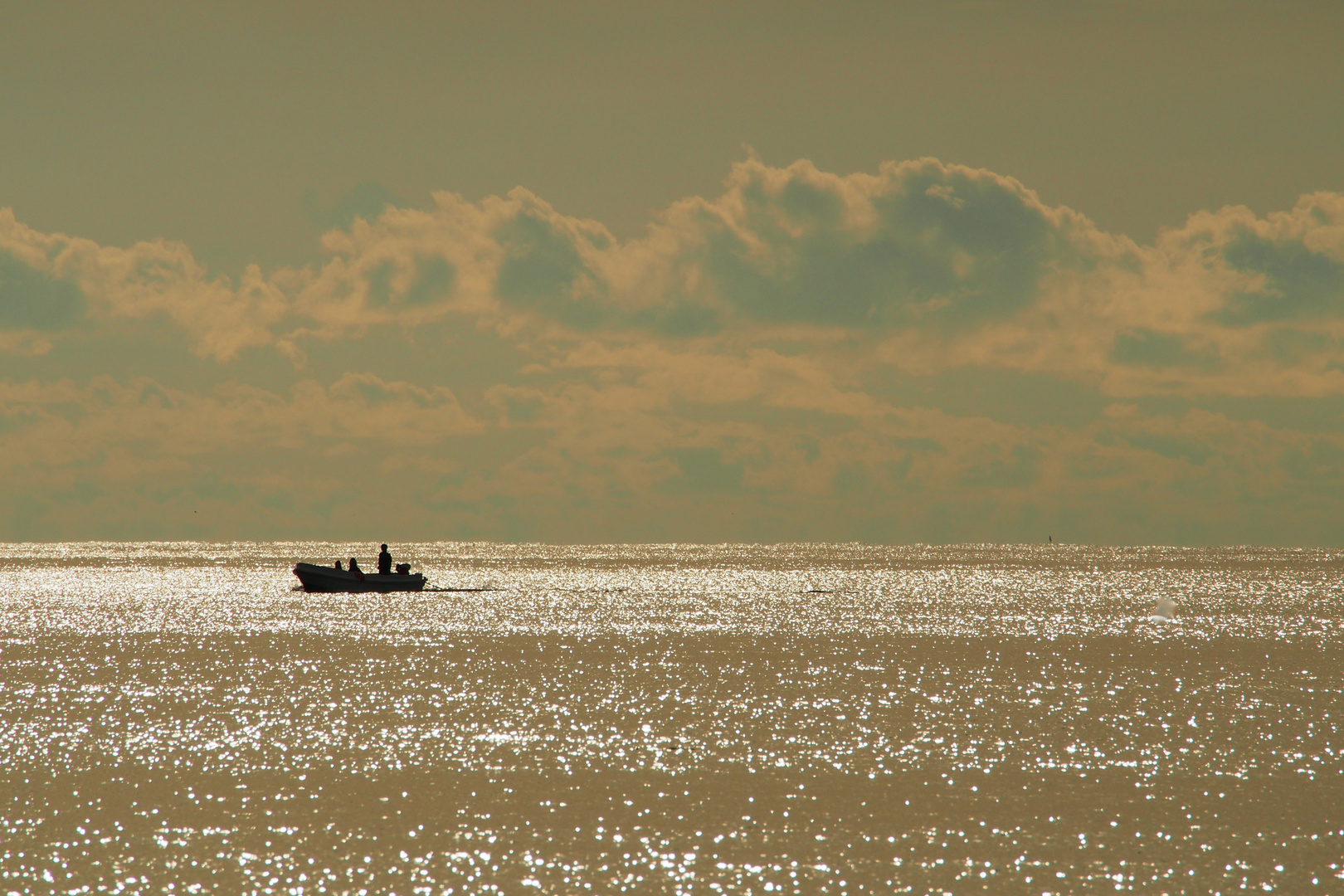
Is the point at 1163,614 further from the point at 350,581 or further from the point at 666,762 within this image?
the point at 666,762

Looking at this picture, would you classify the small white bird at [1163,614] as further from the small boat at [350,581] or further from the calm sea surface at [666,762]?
the small boat at [350,581]

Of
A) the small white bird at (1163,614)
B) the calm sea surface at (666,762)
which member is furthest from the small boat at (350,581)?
the small white bird at (1163,614)

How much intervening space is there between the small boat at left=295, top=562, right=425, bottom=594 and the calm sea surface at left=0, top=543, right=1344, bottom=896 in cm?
2895

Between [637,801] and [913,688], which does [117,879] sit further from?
[913,688]

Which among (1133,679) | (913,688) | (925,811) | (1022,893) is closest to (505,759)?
(925,811)

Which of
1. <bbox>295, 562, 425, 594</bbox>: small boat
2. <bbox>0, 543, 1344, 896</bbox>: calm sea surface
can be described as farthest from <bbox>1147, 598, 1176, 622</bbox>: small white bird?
<bbox>295, 562, 425, 594</bbox>: small boat

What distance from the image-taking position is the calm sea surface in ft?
66.4

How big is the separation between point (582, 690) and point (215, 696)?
11703mm

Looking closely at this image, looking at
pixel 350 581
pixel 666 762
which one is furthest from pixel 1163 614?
pixel 666 762

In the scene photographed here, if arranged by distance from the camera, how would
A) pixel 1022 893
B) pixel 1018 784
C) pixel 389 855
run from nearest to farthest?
pixel 1022 893 < pixel 389 855 < pixel 1018 784

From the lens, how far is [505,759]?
2923cm

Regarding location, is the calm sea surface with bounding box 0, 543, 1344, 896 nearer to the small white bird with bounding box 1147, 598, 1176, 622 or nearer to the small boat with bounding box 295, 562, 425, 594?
the small white bird with bounding box 1147, 598, 1176, 622

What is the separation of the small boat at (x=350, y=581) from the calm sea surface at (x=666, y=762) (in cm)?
2895

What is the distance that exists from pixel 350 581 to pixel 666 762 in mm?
70393
